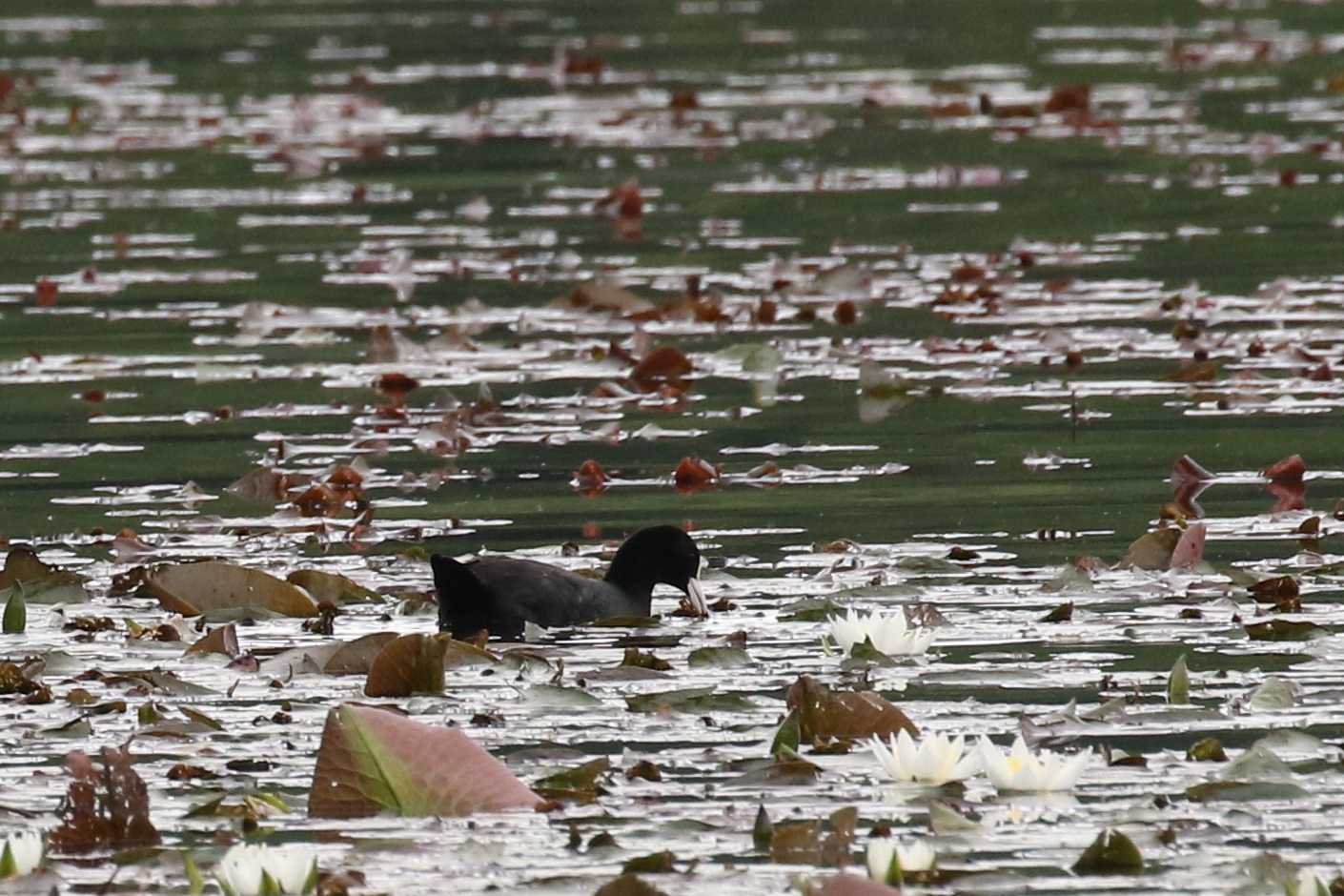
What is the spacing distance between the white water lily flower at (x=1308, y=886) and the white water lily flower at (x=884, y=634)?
2538mm

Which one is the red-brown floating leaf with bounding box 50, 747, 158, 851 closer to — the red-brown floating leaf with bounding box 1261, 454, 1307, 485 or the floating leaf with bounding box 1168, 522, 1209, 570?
the floating leaf with bounding box 1168, 522, 1209, 570

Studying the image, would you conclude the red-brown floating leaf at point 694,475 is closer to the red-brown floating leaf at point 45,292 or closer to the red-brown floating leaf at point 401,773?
the red-brown floating leaf at point 401,773

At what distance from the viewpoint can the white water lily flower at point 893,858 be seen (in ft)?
19.9

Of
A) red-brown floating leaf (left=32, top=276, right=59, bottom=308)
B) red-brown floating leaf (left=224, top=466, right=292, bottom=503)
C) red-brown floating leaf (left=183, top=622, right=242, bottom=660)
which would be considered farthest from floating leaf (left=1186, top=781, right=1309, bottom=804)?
red-brown floating leaf (left=32, top=276, right=59, bottom=308)

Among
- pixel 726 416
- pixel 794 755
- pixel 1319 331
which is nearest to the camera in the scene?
pixel 794 755

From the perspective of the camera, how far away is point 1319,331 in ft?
48.9

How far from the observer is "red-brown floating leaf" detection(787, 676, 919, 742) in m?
→ 7.57

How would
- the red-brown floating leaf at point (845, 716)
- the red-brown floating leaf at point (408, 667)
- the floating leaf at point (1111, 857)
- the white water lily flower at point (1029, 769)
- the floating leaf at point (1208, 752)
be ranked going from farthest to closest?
1. the red-brown floating leaf at point (408, 667)
2. the red-brown floating leaf at point (845, 716)
3. the floating leaf at point (1208, 752)
4. the white water lily flower at point (1029, 769)
5. the floating leaf at point (1111, 857)

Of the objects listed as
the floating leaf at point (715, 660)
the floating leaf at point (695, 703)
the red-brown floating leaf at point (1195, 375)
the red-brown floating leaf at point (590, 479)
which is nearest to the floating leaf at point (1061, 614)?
the floating leaf at point (715, 660)

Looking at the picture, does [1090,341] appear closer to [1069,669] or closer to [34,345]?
[34,345]

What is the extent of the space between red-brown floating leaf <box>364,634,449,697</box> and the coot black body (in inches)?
30.4

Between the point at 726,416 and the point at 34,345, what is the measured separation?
4.47 meters

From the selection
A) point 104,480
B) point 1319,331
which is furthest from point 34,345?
point 1319,331

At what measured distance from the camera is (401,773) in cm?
700
